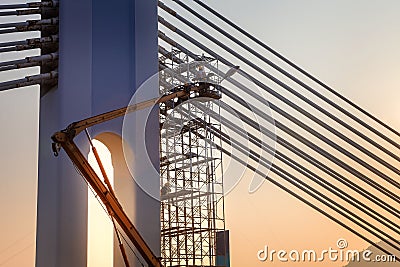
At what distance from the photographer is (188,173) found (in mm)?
15297

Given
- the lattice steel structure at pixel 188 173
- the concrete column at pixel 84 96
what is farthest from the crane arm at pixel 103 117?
the lattice steel structure at pixel 188 173

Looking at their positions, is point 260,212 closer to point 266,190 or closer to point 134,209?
point 266,190

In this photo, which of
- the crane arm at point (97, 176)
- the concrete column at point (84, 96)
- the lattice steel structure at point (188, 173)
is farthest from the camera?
the lattice steel structure at point (188, 173)

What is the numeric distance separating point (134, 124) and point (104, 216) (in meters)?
1.81

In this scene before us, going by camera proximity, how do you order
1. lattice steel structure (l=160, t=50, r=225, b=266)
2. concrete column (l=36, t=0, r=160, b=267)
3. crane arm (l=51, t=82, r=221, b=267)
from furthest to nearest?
1. lattice steel structure (l=160, t=50, r=225, b=266)
2. concrete column (l=36, t=0, r=160, b=267)
3. crane arm (l=51, t=82, r=221, b=267)

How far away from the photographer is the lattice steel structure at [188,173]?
46.5 ft

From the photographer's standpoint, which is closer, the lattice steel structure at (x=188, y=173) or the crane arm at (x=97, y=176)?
the crane arm at (x=97, y=176)

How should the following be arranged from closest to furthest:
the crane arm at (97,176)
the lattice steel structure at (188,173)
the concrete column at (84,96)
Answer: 1. the crane arm at (97,176)
2. the concrete column at (84,96)
3. the lattice steel structure at (188,173)

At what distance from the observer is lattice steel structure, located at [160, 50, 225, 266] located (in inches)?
558

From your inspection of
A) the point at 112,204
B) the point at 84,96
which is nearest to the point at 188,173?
the point at 112,204

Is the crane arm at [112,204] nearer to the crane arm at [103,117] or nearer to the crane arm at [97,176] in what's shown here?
the crane arm at [97,176]

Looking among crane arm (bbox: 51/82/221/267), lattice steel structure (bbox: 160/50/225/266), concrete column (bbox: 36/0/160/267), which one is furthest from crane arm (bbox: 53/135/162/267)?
lattice steel structure (bbox: 160/50/225/266)

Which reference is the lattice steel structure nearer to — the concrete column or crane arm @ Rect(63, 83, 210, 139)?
crane arm @ Rect(63, 83, 210, 139)

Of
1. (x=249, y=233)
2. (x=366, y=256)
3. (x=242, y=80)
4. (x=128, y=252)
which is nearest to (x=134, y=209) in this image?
(x=128, y=252)
